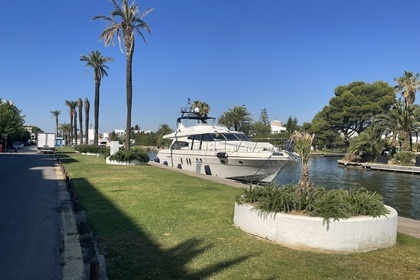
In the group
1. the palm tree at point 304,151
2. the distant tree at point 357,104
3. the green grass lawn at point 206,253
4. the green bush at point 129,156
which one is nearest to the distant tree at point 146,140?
the distant tree at point 357,104

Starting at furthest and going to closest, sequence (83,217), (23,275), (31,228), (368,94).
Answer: (368,94) → (83,217) → (31,228) → (23,275)

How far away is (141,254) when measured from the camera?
19.8 feet

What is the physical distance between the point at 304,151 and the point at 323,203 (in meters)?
1.42

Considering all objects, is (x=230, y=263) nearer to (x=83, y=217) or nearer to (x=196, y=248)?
(x=196, y=248)

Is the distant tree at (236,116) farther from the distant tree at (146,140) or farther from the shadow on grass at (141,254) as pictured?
the shadow on grass at (141,254)

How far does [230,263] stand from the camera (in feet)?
18.4

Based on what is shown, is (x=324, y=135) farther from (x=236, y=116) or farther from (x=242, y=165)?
(x=242, y=165)

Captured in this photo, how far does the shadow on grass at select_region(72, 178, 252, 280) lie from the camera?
5.23 m

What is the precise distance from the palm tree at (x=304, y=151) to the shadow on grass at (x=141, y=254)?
236 centimetres

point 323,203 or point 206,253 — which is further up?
point 323,203

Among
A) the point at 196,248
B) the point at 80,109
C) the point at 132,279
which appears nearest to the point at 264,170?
the point at 196,248

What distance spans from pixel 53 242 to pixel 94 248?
1168 mm

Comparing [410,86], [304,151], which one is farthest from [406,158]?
[304,151]

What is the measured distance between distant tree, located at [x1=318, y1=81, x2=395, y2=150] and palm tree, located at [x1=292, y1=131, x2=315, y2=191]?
78313mm
